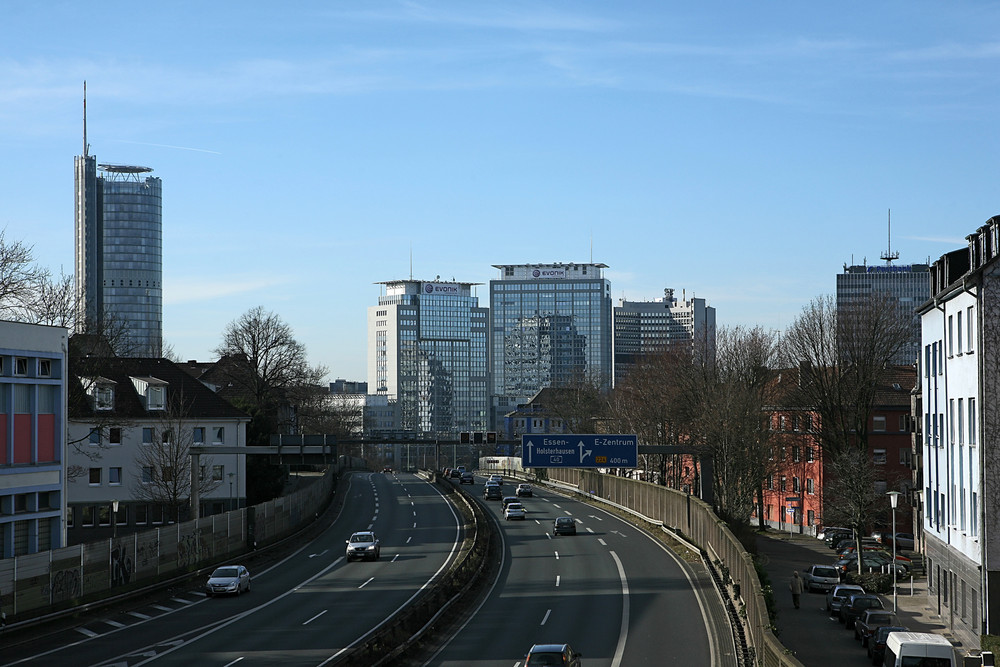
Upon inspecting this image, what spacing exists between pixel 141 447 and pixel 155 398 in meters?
4.36

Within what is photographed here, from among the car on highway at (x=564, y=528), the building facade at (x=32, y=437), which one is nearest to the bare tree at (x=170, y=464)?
the building facade at (x=32, y=437)

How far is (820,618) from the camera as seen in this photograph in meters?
48.4

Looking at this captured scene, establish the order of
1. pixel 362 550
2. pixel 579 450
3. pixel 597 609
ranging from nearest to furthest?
pixel 597 609 → pixel 362 550 → pixel 579 450

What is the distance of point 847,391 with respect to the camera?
A: 78.4 metres

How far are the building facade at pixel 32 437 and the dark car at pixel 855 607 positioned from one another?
1301 inches

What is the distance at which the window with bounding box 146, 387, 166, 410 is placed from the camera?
77.6 meters

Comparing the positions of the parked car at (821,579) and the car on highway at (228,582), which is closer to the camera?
the car on highway at (228,582)

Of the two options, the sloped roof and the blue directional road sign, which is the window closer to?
the sloped roof

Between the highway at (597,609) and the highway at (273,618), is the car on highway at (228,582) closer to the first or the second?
the highway at (273,618)

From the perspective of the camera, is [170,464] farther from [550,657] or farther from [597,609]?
[550,657]

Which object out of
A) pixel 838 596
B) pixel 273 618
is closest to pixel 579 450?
pixel 838 596

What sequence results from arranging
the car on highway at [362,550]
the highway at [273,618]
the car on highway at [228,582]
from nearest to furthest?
the highway at [273,618] → the car on highway at [228,582] → the car on highway at [362,550]

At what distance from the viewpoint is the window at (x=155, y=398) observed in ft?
254

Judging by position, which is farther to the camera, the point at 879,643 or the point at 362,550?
the point at 362,550
